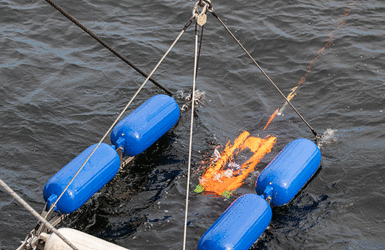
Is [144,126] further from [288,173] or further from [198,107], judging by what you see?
[288,173]

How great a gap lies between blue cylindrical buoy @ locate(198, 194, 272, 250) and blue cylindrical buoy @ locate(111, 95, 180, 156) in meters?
2.21

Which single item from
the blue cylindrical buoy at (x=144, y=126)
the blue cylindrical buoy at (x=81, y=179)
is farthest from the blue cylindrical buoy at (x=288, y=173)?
the blue cylindrical buoy at (x=81, y=179)

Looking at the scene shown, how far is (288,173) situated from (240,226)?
1.40 metres

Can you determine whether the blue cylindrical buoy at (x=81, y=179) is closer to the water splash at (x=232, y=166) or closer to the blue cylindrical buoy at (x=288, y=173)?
the water splash at (x=232, y=166)

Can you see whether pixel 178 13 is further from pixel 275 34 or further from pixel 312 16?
pixel 312 16

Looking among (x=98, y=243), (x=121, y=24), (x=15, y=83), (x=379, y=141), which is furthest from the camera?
(x=121, y=24)

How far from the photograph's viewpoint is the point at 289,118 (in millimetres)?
9492

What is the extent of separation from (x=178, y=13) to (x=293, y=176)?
24.6 feet

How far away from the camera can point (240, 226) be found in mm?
6148

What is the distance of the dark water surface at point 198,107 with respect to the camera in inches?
282

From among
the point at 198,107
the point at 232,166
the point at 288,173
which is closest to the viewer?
the point at 288,173

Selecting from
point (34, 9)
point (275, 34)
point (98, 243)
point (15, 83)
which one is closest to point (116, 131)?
point (98, 243)

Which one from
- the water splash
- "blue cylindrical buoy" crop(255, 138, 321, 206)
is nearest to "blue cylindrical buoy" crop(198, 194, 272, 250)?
"blue cylindrical buoy" crop(255, 138, 321, 206)

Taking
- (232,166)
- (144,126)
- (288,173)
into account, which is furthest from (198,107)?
(288,173)
